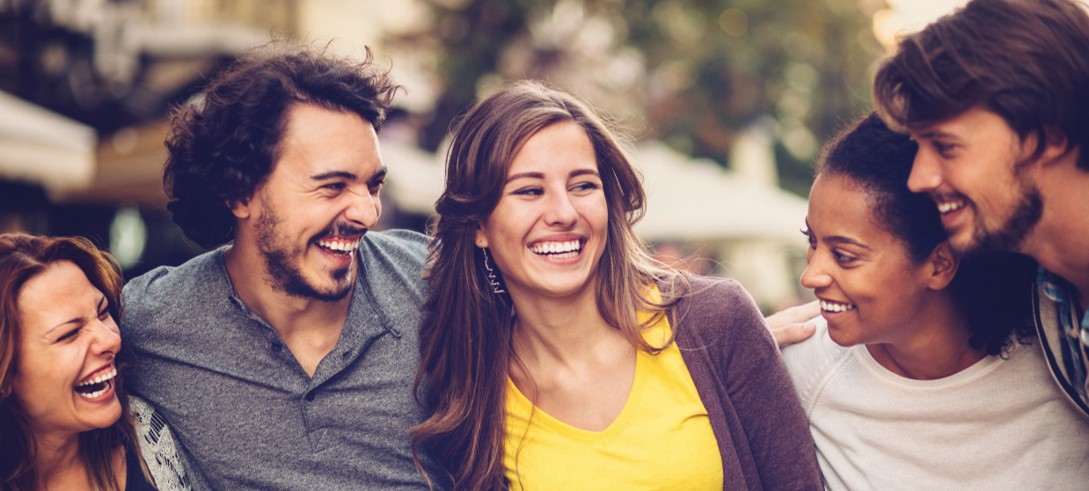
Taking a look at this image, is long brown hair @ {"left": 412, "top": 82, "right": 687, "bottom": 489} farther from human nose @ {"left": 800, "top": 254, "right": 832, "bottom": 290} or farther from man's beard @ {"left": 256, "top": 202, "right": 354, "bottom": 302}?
human nose @ {"left": 800, "top": 254, "right": 832, "bottom": 290}

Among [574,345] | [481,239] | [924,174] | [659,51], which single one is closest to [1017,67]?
[924,174]

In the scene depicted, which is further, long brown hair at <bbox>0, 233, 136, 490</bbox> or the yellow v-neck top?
the yellow v-neck top

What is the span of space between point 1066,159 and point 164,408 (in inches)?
112

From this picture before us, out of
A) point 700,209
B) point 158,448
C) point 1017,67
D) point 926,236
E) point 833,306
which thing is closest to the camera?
point 1017,67

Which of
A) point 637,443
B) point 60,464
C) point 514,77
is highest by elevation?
point 637,443

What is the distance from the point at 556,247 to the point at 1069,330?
1.51 metres

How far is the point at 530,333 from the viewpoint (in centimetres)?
368

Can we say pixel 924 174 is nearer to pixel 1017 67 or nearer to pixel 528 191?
pixel 1017 67

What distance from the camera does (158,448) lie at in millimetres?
3482

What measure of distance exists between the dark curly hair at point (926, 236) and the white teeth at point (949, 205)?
204 millimetres

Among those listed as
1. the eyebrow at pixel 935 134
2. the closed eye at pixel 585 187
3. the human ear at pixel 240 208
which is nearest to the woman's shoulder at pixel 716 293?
the closed eye at pixel 585 187

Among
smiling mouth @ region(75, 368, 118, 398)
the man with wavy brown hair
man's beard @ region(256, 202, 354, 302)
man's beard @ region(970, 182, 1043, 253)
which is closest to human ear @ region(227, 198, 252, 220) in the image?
man's beard @ region(256, 202, 354, 302)

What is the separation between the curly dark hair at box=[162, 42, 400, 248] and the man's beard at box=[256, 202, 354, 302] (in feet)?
0.70

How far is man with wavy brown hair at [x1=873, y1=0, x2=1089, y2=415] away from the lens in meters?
2.65
